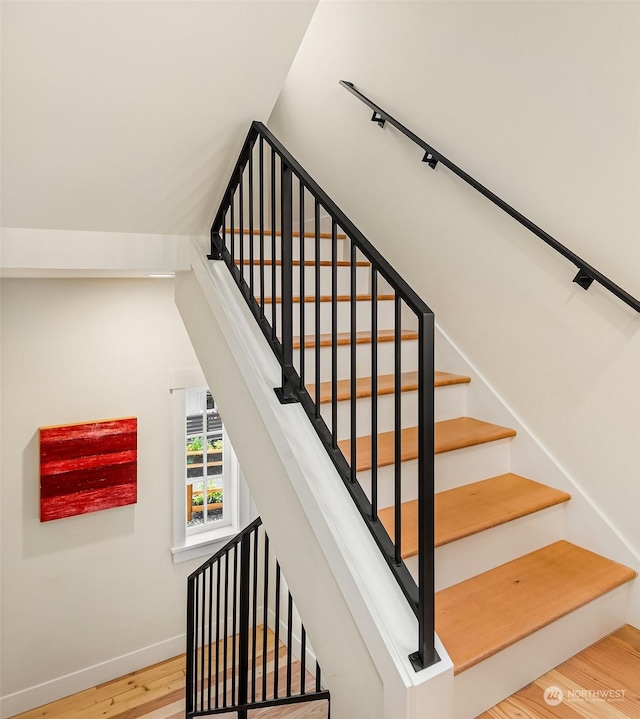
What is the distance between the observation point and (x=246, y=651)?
2.73 metres

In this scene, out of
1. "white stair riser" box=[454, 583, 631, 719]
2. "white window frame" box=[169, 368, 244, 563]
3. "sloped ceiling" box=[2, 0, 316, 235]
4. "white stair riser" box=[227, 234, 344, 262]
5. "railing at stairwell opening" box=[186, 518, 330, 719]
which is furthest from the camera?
"white window frame" box=[169, 368, 244, 563]

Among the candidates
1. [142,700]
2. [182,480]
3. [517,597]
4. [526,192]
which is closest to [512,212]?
[526,192]

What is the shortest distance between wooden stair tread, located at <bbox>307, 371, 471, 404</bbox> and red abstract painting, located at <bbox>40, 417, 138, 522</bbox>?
2.23 m

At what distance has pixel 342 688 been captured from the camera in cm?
145

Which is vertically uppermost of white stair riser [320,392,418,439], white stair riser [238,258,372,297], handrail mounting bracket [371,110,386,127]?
handrail mounting bracket [371,110,386,127]

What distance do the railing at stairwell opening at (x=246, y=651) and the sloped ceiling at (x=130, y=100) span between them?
1381 mm

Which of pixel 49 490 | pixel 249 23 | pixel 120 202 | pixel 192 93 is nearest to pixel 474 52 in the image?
pixel 249 23

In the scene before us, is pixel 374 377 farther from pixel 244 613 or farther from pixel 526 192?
pixel 244 613

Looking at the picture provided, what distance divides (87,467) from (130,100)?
2.70 metres

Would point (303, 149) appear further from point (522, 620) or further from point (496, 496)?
point (522, 620)

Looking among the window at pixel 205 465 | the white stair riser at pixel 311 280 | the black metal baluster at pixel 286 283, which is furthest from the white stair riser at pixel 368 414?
the window at pixel 205 465

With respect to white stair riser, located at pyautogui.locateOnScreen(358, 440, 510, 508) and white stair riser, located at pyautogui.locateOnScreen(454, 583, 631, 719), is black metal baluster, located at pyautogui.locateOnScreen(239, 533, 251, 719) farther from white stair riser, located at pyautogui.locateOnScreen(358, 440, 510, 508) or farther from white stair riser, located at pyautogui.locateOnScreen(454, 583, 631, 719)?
white stair riser, located at pyautogui.locateOnScreen(454, 583, 631, 719)

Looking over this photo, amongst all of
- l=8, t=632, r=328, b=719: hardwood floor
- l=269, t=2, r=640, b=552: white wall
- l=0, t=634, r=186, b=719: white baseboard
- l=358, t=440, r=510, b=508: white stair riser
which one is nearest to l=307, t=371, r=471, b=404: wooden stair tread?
l=269, t=2, r=640, b=552: white wall

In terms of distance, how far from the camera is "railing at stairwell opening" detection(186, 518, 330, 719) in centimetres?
268
